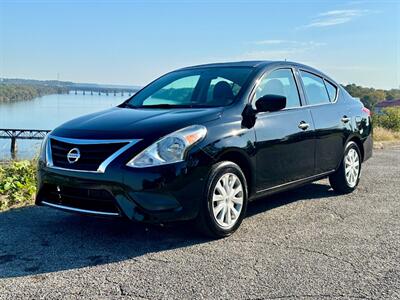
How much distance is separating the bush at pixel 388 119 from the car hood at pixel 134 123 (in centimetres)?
2287

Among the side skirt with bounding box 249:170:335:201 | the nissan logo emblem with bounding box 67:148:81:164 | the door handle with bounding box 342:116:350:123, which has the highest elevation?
the door handle with bounding box 342:116:350:123

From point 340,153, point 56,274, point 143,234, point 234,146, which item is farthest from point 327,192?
point 56,274

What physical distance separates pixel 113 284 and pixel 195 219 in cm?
112

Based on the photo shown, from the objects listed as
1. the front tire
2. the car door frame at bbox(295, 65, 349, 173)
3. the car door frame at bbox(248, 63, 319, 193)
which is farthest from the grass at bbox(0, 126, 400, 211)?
the car door frame at bbox(295, 65, 349, 173)

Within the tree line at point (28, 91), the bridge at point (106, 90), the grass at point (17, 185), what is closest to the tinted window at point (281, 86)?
the bridge at point (106, 90)

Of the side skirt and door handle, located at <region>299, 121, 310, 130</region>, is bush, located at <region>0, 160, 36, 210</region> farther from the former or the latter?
door handle, located at <region>299, 121, 310, 130</region>

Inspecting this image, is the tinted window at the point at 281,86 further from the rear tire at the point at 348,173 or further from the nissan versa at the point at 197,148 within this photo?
the rear tire at the point at 348,173

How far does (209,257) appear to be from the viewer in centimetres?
377

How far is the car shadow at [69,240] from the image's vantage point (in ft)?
11.9

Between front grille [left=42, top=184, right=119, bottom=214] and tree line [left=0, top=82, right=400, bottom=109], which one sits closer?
front grille [left=42, top=184, right=119, bottom=214]

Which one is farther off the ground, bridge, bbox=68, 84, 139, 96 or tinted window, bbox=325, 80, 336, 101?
tinted window, bbox=325, 80, 336, 101

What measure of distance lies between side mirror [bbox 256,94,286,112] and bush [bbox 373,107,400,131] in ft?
72.7

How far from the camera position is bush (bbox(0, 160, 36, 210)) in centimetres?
564

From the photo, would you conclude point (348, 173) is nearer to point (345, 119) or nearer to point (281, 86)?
point (345, 119)
